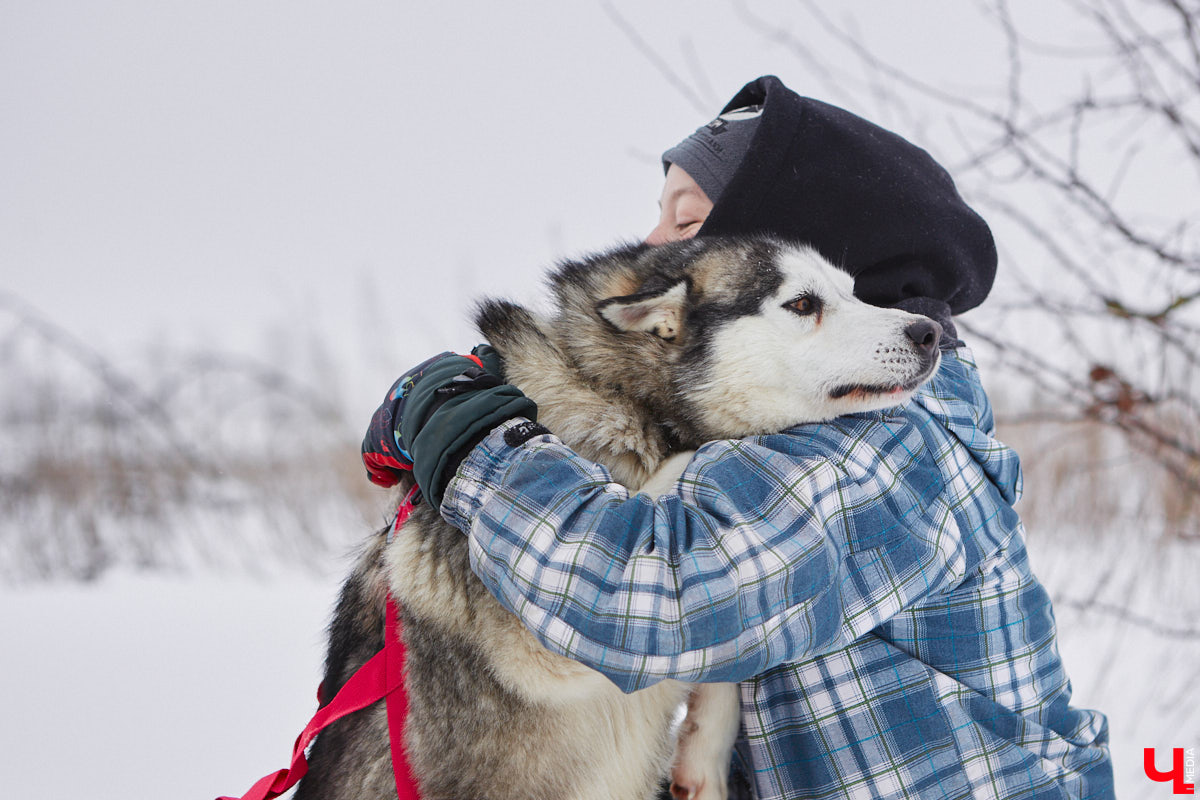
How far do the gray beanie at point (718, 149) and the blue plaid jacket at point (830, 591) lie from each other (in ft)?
2.44

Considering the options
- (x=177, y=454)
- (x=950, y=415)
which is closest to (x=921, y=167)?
(x=950, y=415)

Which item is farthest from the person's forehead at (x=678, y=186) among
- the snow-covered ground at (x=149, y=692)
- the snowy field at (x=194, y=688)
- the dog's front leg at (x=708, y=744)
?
the snowy field at (x=194, y=688)

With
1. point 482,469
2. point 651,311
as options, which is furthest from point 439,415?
point 651,311

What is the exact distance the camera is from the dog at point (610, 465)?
1523mm

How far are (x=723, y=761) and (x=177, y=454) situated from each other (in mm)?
6030

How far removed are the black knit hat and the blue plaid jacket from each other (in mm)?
240

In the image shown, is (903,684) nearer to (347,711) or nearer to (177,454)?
(347,711)

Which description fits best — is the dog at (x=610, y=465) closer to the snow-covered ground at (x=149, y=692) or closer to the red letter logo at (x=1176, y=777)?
the snow-covered ground at (x=149, y=692)

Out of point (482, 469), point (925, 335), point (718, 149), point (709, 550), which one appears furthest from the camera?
point (718, 149)

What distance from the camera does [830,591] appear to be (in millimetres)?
1227

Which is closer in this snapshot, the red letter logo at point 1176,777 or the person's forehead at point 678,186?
the person's forehead at point 678,186

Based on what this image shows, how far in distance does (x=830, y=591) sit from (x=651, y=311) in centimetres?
80

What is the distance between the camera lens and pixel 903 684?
139 centimetres

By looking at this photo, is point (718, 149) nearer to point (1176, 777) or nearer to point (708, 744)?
point (708, 744)
